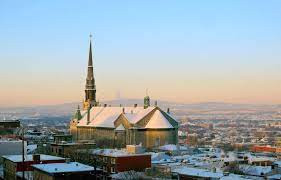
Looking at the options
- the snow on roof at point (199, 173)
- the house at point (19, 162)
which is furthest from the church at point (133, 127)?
the snow on roof at point (199, 173)

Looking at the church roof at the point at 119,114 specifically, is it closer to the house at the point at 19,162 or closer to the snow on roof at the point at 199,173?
the house at the point at 19,162

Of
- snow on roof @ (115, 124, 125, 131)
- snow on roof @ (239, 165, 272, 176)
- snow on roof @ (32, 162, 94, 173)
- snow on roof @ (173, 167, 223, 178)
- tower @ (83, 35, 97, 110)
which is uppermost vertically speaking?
tower @ (83, 35, 97, 110)

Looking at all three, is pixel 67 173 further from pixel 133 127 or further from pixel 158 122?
pixel 158 122

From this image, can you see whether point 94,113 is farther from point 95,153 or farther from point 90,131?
point 95,153

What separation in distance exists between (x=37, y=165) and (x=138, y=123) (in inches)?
1864

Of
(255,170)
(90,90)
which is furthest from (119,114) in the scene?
(255,170)

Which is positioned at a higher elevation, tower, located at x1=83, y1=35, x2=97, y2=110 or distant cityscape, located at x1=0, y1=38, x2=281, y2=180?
tower, located at x1=83, y1=35, x2=97, y2=110

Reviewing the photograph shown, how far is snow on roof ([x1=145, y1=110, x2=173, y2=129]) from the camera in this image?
114m

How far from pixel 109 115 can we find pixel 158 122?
17.8 m

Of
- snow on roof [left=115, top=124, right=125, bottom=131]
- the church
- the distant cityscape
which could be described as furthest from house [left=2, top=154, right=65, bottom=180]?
snow on roof [left=115, top=124, right=125, bottom=131]

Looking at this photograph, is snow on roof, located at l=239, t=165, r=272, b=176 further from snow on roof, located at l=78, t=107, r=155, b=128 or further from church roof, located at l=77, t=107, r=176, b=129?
snow on roof, located at l=78, t=107, r=155, b=128

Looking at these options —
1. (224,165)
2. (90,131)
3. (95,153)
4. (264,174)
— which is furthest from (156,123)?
Result: (264,174)

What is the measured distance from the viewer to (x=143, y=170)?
79062 millimetres

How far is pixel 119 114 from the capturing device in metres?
123
